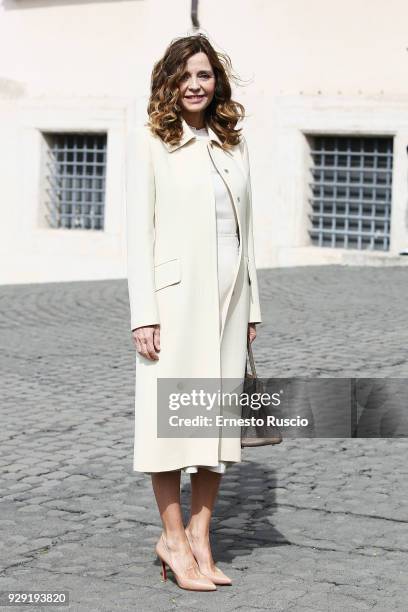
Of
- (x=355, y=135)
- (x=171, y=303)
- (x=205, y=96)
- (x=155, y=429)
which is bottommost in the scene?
(x=155, y=429)

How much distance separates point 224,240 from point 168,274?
0.23 metres

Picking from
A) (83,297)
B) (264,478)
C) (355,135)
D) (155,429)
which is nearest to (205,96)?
(155,429)

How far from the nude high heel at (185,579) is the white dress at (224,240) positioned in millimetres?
294

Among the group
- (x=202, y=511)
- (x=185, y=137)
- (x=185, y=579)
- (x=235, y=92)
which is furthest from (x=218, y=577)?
(x=235, y=92)

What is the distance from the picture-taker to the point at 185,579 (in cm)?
415

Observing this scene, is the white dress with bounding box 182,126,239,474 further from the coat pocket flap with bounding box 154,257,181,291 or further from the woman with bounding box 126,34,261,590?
the coat pocket flap with bounding box 154,257,181,291

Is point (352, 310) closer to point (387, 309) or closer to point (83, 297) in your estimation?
point (387, 309)

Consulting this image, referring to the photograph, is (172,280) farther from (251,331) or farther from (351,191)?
(351,191)

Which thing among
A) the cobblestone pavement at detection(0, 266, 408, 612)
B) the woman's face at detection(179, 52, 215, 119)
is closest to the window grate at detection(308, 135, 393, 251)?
the cobblestone pavement at detection(0, 266, 408, 612)

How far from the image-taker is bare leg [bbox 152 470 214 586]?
4195 mm

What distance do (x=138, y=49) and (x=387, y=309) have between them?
7.11 meters

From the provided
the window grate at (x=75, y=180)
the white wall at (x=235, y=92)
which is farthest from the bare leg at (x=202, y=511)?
the window grate at (x=75, y=180)

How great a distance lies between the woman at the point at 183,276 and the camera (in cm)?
412

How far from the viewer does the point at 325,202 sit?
16141 millimetres
